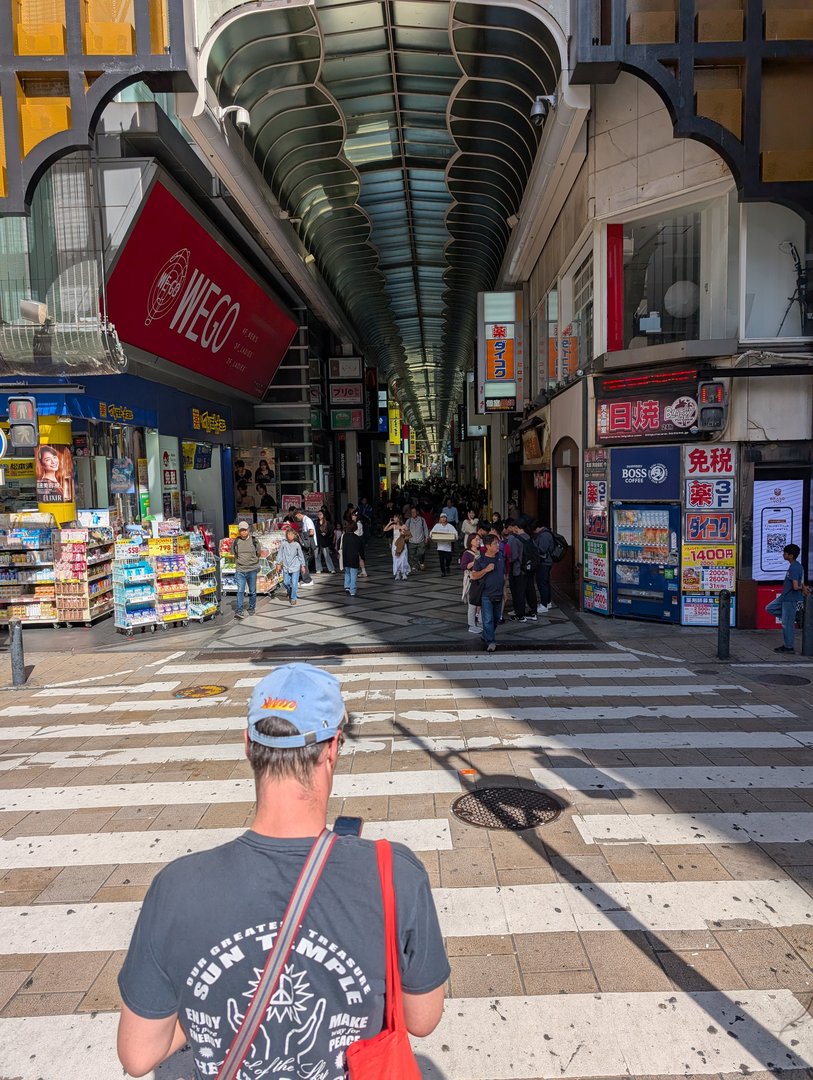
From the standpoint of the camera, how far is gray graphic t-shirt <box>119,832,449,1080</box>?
1.75m

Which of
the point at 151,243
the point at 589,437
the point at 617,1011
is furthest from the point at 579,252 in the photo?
the point at 617,1011

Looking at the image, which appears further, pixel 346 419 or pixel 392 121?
pixel 346 419

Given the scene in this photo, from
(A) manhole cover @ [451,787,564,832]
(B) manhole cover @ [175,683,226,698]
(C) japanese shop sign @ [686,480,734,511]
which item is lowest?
(B) manhole cover @ [175,683,226,698]

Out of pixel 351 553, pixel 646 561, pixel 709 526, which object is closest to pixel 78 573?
pixel 351 553

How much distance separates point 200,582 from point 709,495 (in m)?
9.40

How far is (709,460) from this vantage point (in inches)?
526

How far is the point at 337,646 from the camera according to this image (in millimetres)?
12359

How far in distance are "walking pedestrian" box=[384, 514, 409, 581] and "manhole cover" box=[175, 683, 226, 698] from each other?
1008 centimetres

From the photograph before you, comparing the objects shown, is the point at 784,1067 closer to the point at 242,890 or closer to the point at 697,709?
the point at 242,890

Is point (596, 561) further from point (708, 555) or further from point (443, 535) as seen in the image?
point (443, 535)

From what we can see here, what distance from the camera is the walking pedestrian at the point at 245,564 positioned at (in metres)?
15.1

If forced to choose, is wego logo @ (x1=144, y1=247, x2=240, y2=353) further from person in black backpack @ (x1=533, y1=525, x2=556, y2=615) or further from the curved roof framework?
person in black backpack @ (x1=533, y1=525, x2=556, y2=615)

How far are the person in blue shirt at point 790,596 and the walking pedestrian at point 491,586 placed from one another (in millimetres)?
4025

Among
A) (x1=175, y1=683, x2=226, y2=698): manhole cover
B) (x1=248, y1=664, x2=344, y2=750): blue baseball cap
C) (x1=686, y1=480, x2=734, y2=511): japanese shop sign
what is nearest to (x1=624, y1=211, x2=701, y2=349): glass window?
(x1=686, y1=480, x2=734, y2=511): japanese shop sign
